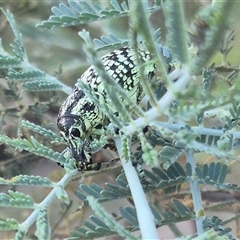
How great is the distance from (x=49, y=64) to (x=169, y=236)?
446mm

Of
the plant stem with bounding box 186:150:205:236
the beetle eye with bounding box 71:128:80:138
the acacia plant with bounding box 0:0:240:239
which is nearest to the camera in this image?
the acacia plant with bounding box 0:0:240:239

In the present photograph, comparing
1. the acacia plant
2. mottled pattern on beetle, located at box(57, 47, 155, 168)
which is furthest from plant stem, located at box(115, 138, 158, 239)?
mottled pattern on beetle, located at box(57, 47, 155, 168)

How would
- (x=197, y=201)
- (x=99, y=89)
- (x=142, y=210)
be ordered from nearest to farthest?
(x=142, y=210), (x=197, y=201), (x=99, y=89)

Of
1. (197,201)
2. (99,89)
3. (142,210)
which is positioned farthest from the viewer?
(99,89)

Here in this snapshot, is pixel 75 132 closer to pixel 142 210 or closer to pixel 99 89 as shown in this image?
pixel 99 89

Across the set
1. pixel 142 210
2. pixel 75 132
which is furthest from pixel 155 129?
pixel 75 132

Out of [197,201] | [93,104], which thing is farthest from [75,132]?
[197,201]

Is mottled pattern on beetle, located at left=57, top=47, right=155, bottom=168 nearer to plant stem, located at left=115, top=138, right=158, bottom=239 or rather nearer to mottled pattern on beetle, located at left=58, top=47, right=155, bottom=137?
mottled pattern on beetle, located at left=58, top=47, right=155, bottom=137

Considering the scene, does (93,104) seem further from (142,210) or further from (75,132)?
(142,210)

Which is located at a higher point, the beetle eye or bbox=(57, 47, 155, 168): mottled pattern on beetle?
bbox=(57, 47, 155, 168): mottled pattern on beetle

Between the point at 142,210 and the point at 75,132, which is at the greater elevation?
the point at 75,132

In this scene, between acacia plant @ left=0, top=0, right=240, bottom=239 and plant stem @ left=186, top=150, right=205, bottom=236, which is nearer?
acacia plant @ left=0, top=0, right=240, bottom=239

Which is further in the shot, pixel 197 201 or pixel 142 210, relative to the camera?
pixel 197 201

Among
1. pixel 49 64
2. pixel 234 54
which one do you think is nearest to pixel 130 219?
pixel 234 54
